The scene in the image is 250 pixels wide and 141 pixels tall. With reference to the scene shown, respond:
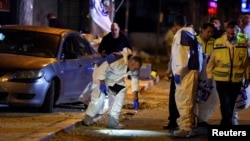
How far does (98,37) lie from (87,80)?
407 centimetres

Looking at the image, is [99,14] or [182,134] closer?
[182,134]

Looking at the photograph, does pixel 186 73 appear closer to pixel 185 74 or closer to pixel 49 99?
pixel 185 74

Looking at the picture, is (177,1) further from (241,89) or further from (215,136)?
(215,136)

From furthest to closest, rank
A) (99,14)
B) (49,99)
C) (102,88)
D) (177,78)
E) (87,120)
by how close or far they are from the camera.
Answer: (99,14) → (49,99) → (87,120) → (102,88) → (177,78)

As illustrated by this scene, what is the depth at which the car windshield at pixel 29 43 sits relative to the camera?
1166 cm

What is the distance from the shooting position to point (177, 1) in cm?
4309

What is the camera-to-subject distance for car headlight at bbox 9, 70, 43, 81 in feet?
35.6

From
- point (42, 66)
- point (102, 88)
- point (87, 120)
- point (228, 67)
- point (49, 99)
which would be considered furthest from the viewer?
point (49, 99)

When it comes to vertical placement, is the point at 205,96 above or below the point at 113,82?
below

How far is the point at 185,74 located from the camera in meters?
9.67

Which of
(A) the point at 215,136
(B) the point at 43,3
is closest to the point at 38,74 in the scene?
(A) the point at 215,136

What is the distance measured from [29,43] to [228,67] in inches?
154

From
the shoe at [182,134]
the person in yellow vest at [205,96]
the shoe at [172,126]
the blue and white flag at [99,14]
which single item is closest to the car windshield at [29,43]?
the shoe at [172,126]

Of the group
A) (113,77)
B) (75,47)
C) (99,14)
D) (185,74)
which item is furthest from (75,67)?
(99,14)
